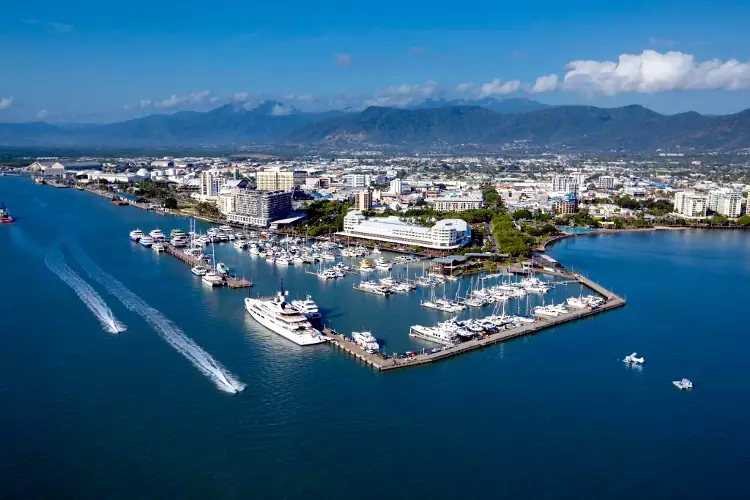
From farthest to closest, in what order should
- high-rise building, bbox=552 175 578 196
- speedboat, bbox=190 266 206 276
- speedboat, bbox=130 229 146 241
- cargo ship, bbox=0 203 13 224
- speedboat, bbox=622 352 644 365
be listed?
high-rise building, bbox=552 175 578 196
cargo ship, bbox=0 203 13 224
speedboat, bbox=130 229 146 241
speedboat, bbox=190 266 206 276
speedboat, bbox=622 352 644 365

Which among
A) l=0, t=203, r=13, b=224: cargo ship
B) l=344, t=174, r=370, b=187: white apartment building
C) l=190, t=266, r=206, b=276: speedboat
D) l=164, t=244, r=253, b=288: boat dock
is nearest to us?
l=164, t=244, r=253, b=288: boat dock

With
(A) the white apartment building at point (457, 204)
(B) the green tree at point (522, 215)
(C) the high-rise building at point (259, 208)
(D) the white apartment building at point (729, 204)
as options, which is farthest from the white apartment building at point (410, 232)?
(D) the white apartment building at point (729, 204)

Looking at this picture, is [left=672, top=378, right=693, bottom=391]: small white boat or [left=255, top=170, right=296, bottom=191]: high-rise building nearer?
[left=672, top=378, right=693, bottom=391]: small white boat

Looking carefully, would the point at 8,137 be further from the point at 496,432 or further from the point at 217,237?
the point at 496,432

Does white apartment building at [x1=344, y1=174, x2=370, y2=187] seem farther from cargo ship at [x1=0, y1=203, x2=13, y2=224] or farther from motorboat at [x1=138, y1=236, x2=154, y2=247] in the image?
motorboat at [x1=138, y1=236, x2=154, y2=247]

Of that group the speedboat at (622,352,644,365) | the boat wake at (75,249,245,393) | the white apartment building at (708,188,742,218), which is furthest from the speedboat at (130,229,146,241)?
the white apartment building at (708,188,742,218)

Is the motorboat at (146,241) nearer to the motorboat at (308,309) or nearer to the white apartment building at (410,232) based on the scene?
the white apartment building at (410,232)
